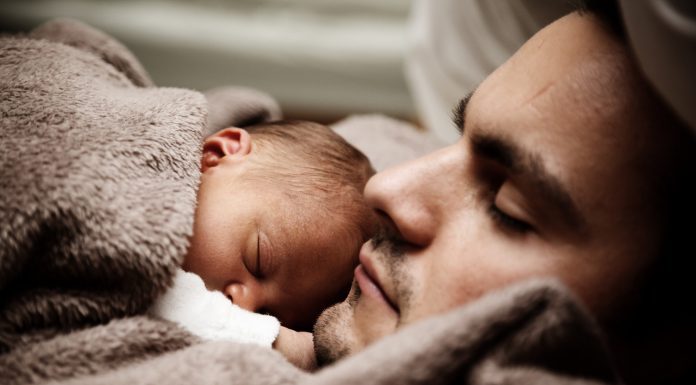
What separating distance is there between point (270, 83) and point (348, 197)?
1274mm

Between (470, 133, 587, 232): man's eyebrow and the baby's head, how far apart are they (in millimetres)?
360

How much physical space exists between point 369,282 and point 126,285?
297 mm

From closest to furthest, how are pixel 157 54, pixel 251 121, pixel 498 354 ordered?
pixel 498 354 < pixel 251 121 < pixel 157 54

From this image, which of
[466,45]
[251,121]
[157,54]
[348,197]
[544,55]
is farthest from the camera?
[157,54]

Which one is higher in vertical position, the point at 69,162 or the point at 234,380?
the point at 69,162

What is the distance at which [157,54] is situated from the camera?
2.00 metres

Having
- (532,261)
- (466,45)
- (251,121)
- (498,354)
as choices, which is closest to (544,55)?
(532,261)

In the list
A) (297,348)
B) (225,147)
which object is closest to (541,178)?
(297,348)

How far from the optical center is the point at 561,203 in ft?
1.93

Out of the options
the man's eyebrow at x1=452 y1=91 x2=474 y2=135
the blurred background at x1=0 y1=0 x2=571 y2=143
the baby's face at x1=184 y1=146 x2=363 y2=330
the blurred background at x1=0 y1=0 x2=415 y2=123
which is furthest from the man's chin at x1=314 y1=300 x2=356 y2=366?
the blurred background at x1=0 y1=0 x2=415 y2=123

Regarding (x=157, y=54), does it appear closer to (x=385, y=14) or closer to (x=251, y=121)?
(x=385, y=14)

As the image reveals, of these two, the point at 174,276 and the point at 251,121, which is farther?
the point at 251,121

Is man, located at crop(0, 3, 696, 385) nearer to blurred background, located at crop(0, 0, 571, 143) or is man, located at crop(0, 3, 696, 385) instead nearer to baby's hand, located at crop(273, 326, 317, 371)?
baby's hand, located at crop(273, 326, 317, 371)

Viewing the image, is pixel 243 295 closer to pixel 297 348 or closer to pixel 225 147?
pixel 297 348
